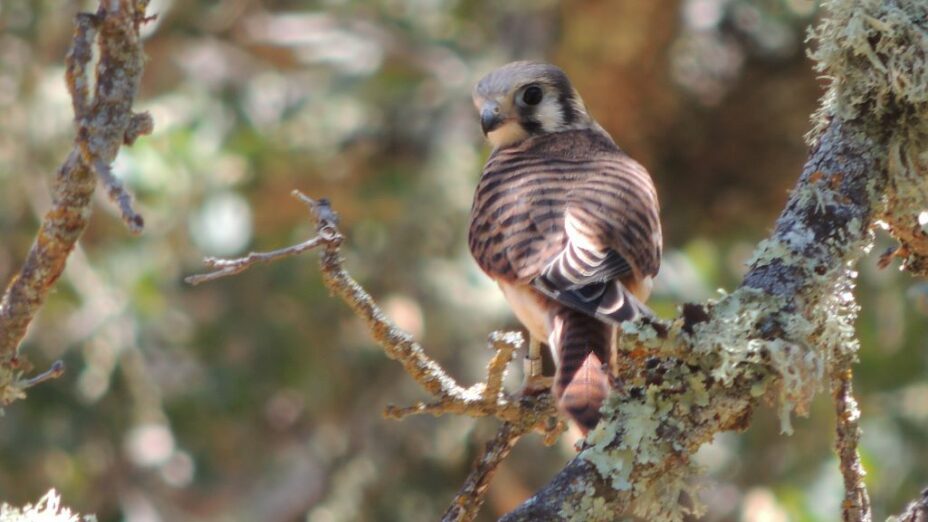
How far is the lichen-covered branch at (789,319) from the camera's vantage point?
7.13 feet

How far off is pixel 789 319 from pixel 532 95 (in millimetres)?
2054

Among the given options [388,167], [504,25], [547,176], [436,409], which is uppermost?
[504,25]

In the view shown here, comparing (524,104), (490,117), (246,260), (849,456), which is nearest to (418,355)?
(246,260)

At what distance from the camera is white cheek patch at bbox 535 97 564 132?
420 centimetres

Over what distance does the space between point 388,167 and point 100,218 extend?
1421 mm

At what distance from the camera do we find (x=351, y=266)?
6867 millimetres

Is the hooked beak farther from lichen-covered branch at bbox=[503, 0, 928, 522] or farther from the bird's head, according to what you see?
lichen-covered branch at bbox=[503, 0, 928, 522]

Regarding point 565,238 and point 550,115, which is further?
point 550,115

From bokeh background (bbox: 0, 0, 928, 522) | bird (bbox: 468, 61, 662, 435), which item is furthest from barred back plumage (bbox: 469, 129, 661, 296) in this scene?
bokeh background (bbox: 0, 0, 928, 522)

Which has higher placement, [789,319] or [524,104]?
[524,104]

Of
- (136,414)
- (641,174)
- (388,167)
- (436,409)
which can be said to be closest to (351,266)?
(388,167)

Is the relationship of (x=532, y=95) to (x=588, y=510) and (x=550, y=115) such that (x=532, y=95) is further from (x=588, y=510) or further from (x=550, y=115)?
(x=588, y=510)

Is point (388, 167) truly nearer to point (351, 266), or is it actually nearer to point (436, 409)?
point (351, 266)

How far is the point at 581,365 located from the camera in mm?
2674
